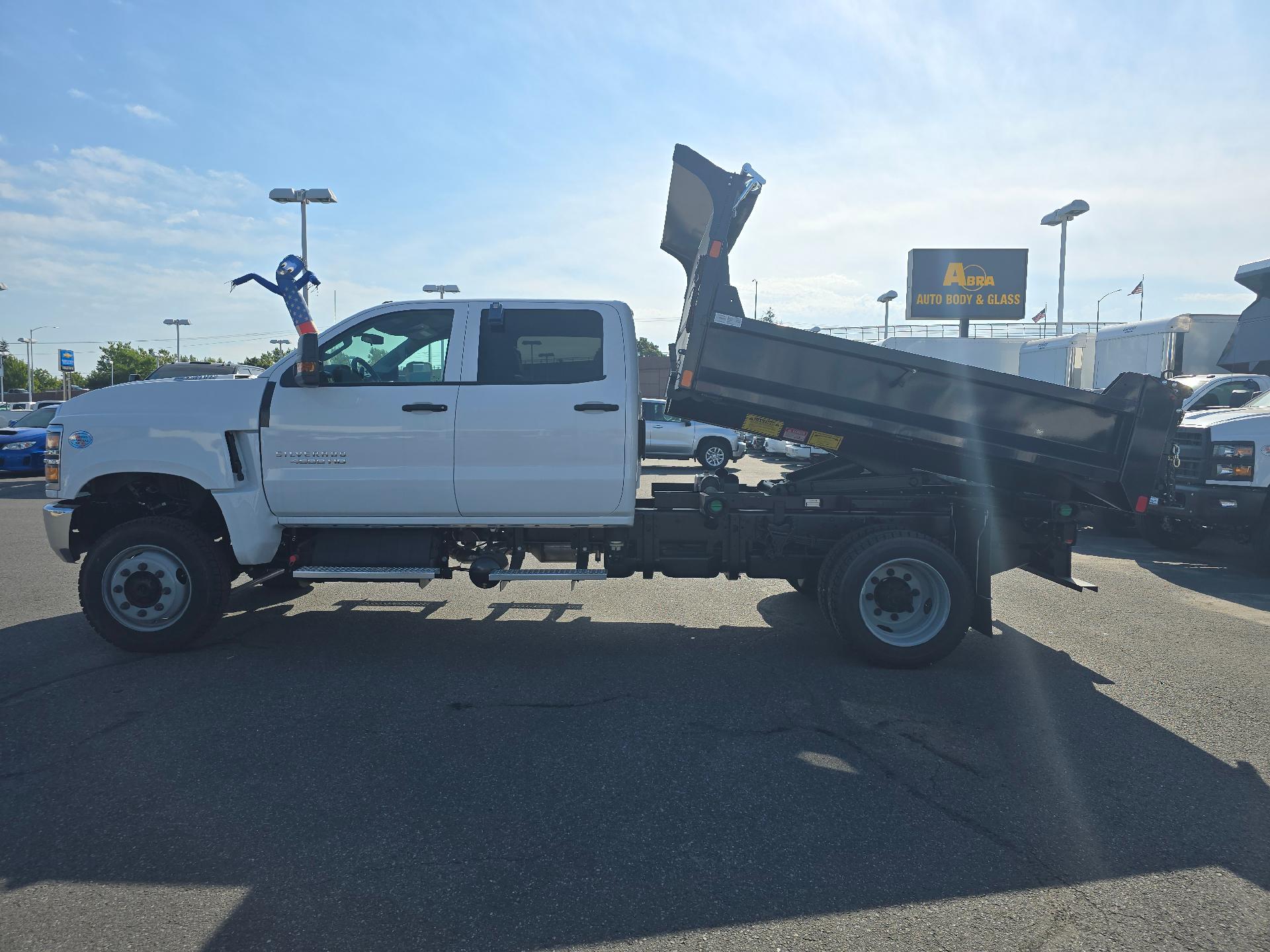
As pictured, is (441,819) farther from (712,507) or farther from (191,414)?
(191,414)

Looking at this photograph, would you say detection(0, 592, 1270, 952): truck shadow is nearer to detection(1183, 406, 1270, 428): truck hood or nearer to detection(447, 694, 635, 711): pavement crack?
detection(447, 694, 635, 711): pavement crack

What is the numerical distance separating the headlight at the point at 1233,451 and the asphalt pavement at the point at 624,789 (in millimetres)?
3521

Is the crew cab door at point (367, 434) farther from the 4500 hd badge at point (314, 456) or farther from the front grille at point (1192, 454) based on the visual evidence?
the front grille at point (1192, 454)

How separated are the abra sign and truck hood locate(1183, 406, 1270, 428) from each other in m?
32.9

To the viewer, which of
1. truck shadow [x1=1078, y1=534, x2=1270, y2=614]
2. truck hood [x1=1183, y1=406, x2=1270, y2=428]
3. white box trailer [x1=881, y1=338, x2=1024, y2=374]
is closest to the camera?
truck shadow [x1=1078, y1=534, x2=1270, y2=614]

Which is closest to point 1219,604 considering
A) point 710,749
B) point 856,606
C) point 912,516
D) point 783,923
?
point 912,516

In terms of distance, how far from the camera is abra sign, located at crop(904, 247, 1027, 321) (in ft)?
138

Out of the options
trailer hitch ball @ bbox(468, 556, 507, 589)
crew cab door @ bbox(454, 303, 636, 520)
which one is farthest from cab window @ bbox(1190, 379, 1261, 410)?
trailer hitch ball @ bbox(468, 556, 507, 589)

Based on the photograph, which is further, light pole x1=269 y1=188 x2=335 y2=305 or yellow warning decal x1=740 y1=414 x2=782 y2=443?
light pole x1=269 y1=188 x2=335 y2=305

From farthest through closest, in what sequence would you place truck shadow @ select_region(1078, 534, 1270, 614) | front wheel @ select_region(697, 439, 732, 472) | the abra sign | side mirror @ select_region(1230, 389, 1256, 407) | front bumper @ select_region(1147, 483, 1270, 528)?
the abra sign < front wheel @ select_region(697, 439, 732, 472) < side mirror @ select_region(1230, 389, 1256, 407) < front bumper @ select_region(1147, 483, 1270, 528) < truck shadow @ select_region(1078, 534, 1270, 614)

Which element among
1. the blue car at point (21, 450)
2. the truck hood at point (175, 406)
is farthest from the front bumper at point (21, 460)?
the truck hood at point (175, 406)

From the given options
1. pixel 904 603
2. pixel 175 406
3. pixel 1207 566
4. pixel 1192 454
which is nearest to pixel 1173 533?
pixel 1207 566

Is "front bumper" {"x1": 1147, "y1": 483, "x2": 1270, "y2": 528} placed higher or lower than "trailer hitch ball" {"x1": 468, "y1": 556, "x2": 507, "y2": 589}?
higher

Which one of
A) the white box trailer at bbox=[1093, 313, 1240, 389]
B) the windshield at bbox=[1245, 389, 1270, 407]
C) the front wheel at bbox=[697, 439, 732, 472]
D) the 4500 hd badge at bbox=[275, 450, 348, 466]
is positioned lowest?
the front wheel at bbox=[697, 439, 732, 472]
